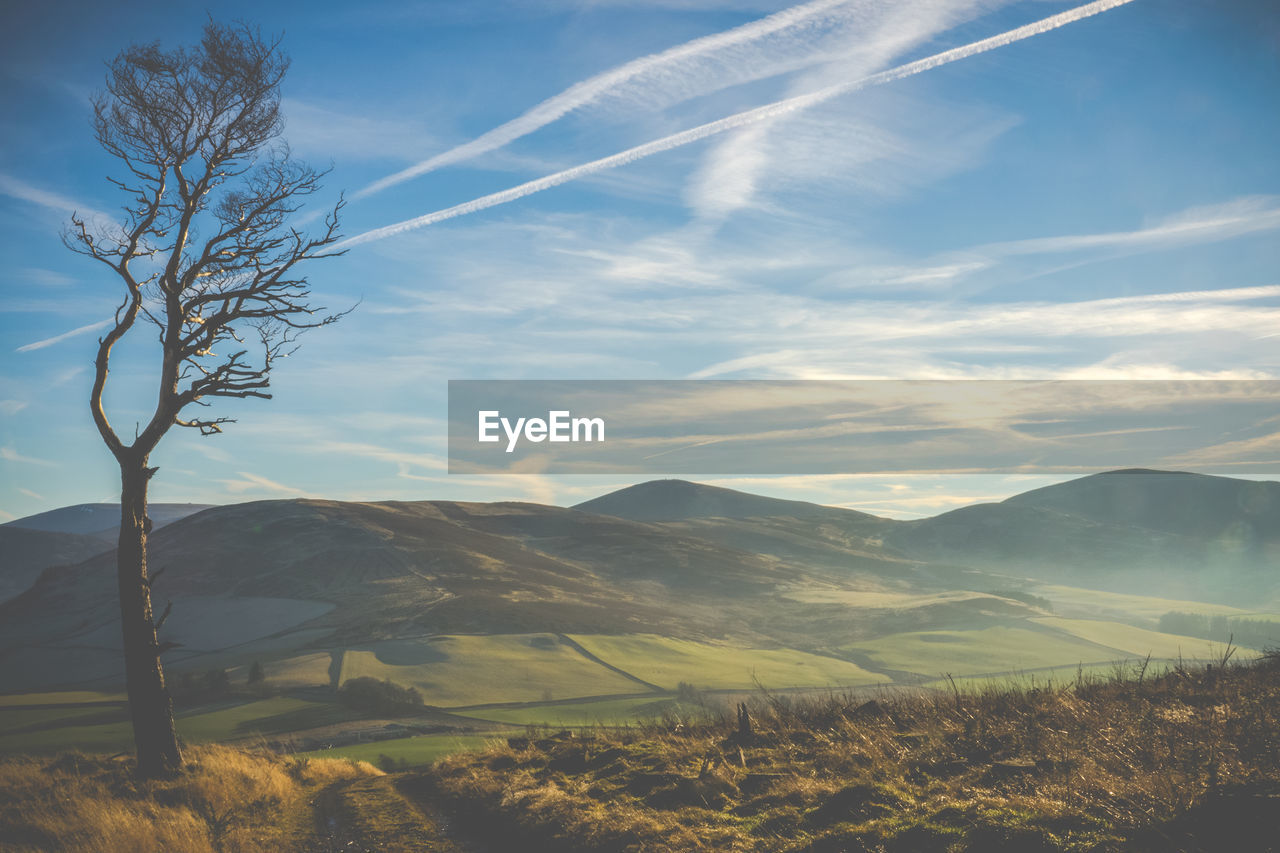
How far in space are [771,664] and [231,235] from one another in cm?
15918

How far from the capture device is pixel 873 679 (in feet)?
500

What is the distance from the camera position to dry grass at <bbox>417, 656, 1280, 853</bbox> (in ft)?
27.0

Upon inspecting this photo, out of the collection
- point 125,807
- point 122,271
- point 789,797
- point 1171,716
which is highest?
point 122,271

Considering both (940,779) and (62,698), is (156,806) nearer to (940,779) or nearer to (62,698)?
(940,779)

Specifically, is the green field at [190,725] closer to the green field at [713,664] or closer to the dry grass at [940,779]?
the green field at [713,664]

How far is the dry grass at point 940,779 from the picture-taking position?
27.0 ft

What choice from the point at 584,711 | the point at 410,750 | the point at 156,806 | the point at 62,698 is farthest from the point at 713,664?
the point at 156,806

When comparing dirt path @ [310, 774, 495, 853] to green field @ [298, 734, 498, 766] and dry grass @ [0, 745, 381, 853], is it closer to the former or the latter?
dry grass @ [0, 745, 381, 853]

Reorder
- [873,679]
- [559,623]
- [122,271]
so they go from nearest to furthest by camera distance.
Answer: [122,271], [873,679], [559,623]

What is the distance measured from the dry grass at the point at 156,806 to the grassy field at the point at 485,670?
10074cm

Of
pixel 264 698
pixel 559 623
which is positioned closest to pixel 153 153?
pixel 264 698

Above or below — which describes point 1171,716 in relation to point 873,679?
above

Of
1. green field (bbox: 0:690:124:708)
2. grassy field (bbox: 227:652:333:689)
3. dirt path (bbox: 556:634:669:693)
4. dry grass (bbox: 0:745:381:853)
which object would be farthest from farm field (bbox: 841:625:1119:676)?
dry grass (bbox: 0:745:381:853)

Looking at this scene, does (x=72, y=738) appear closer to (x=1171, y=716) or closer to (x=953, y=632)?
(x=1171, y=716)
